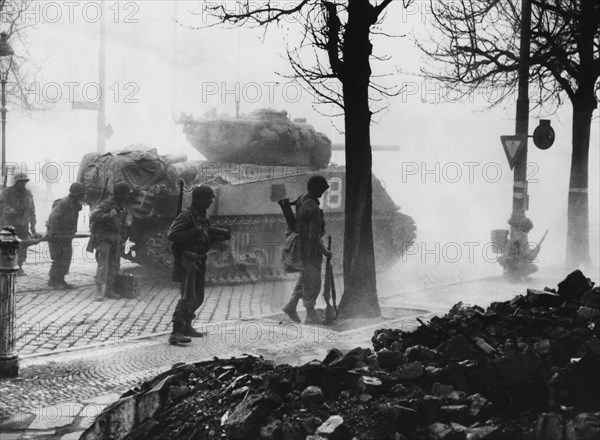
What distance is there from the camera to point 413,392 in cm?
505

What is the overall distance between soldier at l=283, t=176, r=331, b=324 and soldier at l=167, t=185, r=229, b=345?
66.7 inches

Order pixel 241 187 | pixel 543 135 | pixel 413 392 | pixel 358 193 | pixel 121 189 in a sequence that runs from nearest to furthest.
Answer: pixel 413 392 → pixel 358 193 → pixel 121 189 → pixel 543 135 → pixel 241 187

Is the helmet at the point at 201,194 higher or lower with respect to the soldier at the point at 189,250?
higher

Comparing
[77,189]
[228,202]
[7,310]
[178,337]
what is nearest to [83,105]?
[228,202]

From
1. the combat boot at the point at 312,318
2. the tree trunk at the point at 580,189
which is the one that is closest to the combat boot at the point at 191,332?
the combat boot at the point at 312,318

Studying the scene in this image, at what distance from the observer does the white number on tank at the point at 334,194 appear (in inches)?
666

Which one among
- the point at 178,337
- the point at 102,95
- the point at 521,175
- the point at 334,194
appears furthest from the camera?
the point at 102,95

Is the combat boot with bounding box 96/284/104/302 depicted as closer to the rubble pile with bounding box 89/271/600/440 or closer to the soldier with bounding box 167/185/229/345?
the soldier with bounding box 167/185/229/345

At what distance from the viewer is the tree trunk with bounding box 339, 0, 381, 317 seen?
1027 cm

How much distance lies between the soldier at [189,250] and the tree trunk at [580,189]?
11.8 metres

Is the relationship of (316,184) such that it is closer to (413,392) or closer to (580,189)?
(413,392)

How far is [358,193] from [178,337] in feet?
10.7

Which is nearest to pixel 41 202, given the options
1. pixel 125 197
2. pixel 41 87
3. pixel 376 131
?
pixel 41 87

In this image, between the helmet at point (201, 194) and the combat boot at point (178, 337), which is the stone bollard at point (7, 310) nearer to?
the combat boot at point (178, 337)
